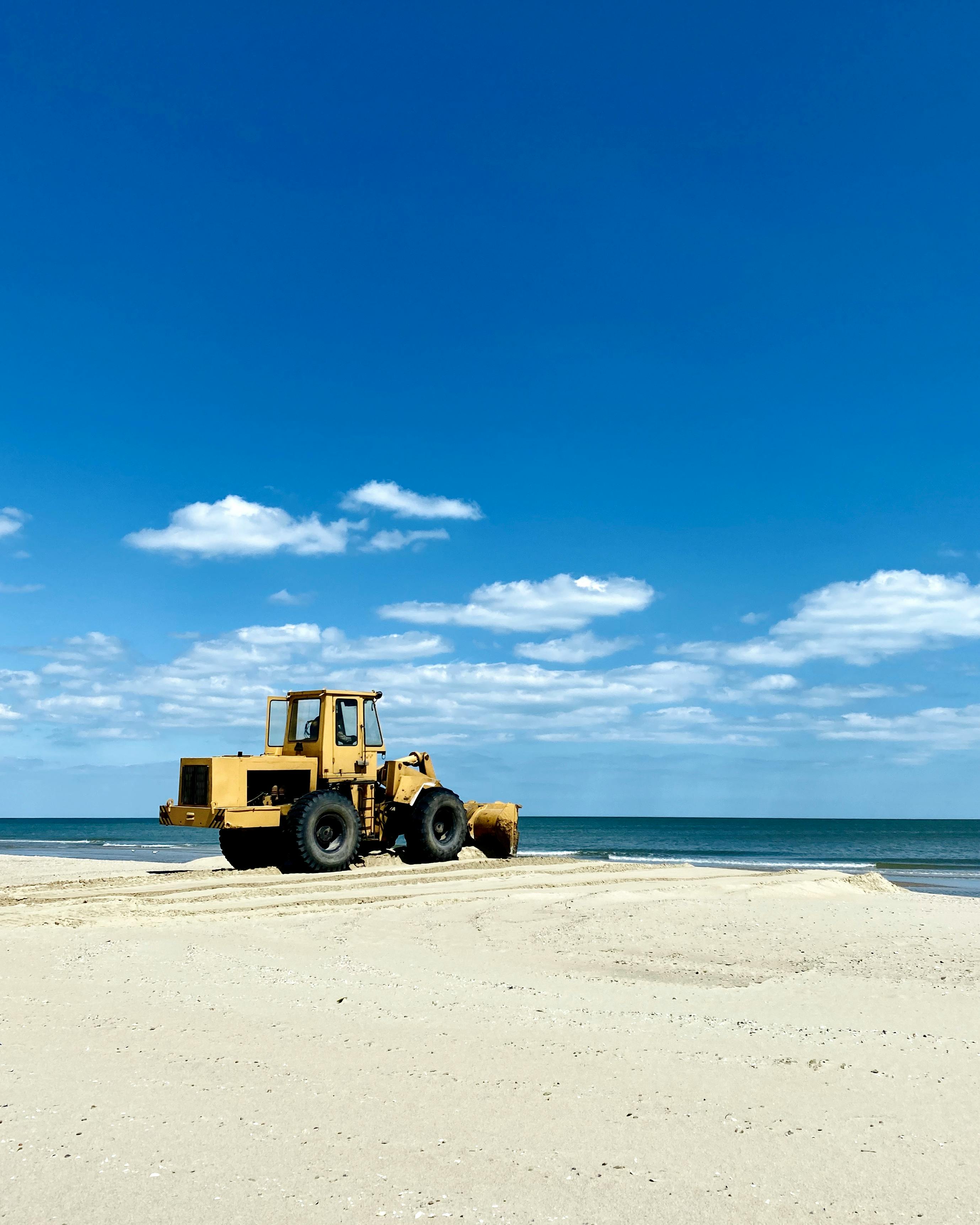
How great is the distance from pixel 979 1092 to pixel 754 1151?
73.8 inches

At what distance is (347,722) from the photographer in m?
18.7

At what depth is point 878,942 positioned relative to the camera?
11836mm

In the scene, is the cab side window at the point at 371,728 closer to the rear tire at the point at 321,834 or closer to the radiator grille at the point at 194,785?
the rear tire at the point at 321,834

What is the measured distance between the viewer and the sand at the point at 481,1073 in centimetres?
422

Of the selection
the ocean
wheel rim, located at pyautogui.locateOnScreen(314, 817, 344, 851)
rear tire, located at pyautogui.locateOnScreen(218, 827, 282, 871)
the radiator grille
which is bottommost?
the ocean

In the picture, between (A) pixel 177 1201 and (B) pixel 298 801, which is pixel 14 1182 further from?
(B) pixel 298 801

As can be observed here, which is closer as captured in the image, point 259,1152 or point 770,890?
point 259,1152

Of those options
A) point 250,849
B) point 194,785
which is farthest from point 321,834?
point 250,849

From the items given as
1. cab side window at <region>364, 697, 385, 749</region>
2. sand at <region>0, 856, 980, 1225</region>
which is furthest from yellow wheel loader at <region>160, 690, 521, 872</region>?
sand at <region>0, 856, 980, 1225</region>

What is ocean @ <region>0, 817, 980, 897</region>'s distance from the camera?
38781mm

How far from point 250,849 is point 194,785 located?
9.14ft

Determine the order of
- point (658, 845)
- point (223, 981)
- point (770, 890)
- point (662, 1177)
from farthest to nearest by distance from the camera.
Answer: point (658, 845) → point (770, 890) → point (223, 981) → point (662, 1177)

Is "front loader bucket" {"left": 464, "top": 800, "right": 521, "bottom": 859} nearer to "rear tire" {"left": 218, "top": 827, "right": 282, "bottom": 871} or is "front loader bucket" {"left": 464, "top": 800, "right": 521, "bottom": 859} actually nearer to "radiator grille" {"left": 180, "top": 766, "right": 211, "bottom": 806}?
"rear tire" {"left": 218, "top": 827, "right": 282, "bottom": 871}

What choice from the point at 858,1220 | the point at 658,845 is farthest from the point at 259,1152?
the point at 658,845
